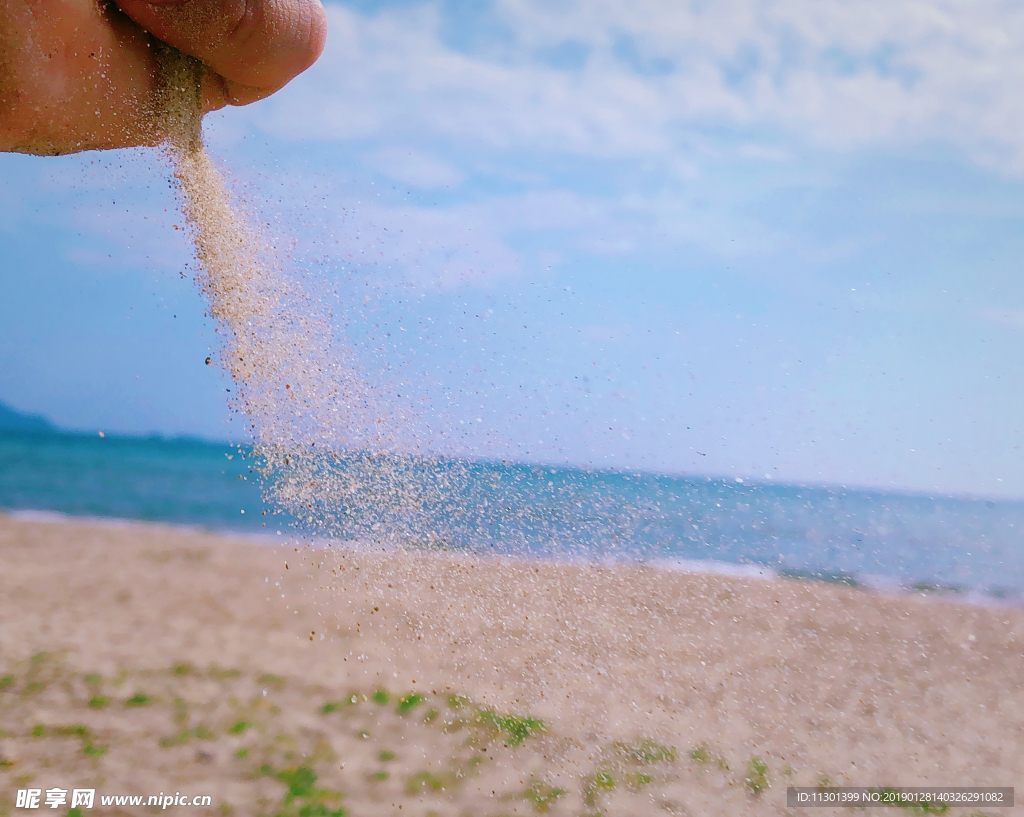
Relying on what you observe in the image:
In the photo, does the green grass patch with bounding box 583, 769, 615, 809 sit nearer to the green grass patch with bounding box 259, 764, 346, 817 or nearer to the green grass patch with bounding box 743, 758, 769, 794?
the green grass patch with bounding box 743, 758, 769, 794

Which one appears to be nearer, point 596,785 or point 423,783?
point 423,783

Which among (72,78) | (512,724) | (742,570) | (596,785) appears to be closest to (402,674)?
(512,724)

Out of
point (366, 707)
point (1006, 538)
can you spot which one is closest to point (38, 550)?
point (366, 707)

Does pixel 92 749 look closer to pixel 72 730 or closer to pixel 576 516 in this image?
pixel 72 730

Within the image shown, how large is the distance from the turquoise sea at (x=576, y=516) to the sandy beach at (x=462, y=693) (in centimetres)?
36

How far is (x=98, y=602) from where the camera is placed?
5.13 meters

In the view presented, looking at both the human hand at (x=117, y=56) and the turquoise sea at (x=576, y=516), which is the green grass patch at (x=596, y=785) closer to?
the turquoise sea at (x=576, y=516)

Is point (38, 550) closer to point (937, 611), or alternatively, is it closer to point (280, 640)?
point (280, 640)

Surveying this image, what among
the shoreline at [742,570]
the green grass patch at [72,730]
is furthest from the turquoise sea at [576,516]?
the green grass patch at [72,730]

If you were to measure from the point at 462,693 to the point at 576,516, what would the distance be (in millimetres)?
1326

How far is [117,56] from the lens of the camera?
2.25 meters

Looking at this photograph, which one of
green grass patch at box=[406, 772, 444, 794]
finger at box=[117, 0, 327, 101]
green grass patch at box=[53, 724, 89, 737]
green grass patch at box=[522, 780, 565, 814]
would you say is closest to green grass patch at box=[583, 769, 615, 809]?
green grass patch at box=[522, 780, 565, 814]

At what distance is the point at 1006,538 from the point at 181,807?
21415mm

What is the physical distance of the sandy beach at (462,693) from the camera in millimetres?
3119
